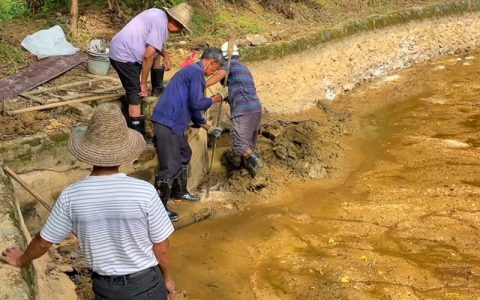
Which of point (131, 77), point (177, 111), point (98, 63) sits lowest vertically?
point (177, 111)

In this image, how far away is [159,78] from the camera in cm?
725

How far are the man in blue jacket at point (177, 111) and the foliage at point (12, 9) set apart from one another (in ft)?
18.7

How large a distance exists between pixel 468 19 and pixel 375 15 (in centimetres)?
302

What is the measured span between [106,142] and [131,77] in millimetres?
3578

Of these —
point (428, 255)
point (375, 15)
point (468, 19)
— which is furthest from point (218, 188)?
point (468, 19)

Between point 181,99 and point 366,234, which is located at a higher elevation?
point 181,99

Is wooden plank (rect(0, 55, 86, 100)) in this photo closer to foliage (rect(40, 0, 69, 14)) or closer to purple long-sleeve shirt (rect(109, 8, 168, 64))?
purple long-sleeve shirt (rect(109, 8, 168, 64))

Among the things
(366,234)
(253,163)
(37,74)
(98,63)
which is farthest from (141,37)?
(366,234)

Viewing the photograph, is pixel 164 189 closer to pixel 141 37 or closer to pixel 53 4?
pixel 141 37

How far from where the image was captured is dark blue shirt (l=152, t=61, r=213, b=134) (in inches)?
240

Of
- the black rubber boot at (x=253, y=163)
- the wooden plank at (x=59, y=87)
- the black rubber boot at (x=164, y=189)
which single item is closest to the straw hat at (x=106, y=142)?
the black rubber boot at (x=164, y=189)

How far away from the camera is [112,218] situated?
307 cm

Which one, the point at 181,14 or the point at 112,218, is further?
the point at 181,14

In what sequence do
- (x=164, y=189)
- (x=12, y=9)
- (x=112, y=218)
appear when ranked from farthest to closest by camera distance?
(x=12, y=9) < (x=164, y=189) < (x=112, y=218)
